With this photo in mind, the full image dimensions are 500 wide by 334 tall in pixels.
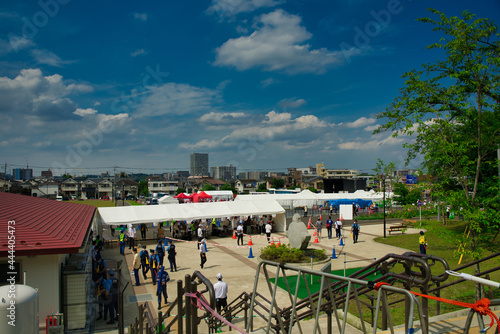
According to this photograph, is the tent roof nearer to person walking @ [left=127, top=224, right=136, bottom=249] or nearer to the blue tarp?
person walking @ [left=127, top=224, right=136, bottom=249]

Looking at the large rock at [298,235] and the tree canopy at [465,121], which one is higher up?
the tree canopy at [465,121]

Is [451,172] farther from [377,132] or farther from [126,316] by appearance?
[126,316]

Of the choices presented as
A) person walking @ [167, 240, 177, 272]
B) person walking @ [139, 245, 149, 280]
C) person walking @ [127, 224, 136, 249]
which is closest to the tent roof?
person walking @ [127, 224, 136, 249]

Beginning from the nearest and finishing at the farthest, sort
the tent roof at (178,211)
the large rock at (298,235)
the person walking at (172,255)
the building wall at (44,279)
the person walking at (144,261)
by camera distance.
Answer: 1. the building wall at (44,279)
2. the person walking at (144,261)
3. the person walking at (172,255)
4. the large rock at (298,235)
5. the tent roof at (178,211)

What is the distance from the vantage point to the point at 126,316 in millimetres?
11031

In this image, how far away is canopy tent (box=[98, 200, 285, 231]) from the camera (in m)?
23.9

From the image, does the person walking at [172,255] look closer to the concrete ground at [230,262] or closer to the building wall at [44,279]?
the concrete ground at [230,262]

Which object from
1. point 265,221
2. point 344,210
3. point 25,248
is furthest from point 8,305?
point 265,221

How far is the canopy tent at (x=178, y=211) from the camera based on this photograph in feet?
78.5

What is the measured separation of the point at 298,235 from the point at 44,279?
1240 cm

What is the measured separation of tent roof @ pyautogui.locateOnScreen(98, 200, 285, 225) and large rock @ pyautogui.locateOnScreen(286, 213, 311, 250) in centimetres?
874

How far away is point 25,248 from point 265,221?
75.2ft

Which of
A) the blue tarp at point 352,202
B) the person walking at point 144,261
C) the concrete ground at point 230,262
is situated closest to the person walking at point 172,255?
the concrete ground at point 230,262

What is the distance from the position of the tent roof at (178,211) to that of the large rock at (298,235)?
8740mm
